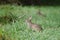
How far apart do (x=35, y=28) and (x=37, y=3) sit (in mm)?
8817

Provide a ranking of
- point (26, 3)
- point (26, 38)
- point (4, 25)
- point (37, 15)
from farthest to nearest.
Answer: point (26, 3)
point (37, 15)
point (4, 25)
point (26, 38)

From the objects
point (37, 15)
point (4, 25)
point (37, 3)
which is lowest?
point (37, 3)

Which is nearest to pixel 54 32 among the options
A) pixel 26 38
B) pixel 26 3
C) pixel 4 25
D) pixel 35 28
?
pixel 35 28

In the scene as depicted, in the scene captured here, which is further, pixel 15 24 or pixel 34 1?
pixel 34 1

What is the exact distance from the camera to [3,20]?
10.9 meters

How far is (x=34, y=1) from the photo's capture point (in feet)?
60.8

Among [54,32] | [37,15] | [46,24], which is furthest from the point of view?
[37,15]

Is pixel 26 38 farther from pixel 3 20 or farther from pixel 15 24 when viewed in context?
pixel 3 20

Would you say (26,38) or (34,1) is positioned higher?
(26,38)

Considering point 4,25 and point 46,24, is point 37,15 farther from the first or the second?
point 4,25

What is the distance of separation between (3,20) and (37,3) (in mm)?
7695

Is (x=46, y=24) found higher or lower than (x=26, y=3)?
higher

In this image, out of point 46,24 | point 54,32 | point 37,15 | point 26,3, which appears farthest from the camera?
point 26,3

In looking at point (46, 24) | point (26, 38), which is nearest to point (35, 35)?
point (26, 38)
